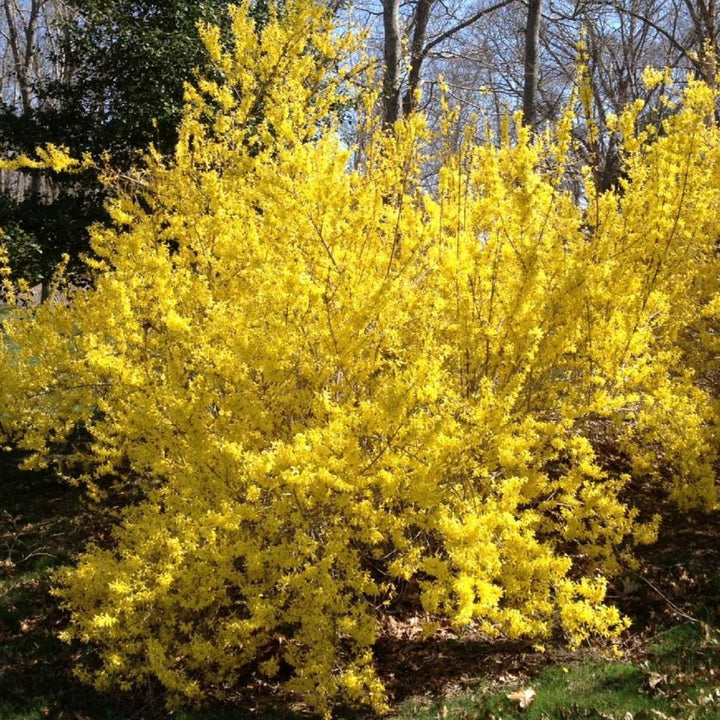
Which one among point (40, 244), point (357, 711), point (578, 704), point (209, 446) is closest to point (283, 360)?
point (209, 446)

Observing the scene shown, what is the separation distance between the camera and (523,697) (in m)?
3.62

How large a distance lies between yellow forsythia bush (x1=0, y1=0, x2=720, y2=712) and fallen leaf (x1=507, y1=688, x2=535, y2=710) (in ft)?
1.02

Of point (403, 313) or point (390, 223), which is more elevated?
point (390, 223)

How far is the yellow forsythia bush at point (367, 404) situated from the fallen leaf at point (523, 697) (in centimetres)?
31

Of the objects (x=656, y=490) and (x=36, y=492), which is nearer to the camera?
(x=656, y=490)

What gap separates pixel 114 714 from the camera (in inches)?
157

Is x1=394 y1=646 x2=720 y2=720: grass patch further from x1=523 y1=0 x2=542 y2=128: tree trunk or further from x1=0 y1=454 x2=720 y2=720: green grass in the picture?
x1=523 y1=0 x2=542 y2=128: tree trunk

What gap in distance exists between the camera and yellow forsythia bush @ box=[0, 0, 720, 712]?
3357 millimetres

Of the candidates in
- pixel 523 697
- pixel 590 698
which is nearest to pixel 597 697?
pixel 590 698

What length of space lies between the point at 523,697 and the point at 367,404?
175 cm

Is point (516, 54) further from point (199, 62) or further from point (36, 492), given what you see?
point (36, 492)

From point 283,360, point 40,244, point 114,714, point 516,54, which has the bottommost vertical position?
point 114,714

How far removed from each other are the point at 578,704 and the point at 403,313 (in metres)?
2.19

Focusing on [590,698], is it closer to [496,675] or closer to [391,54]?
[496,675]
